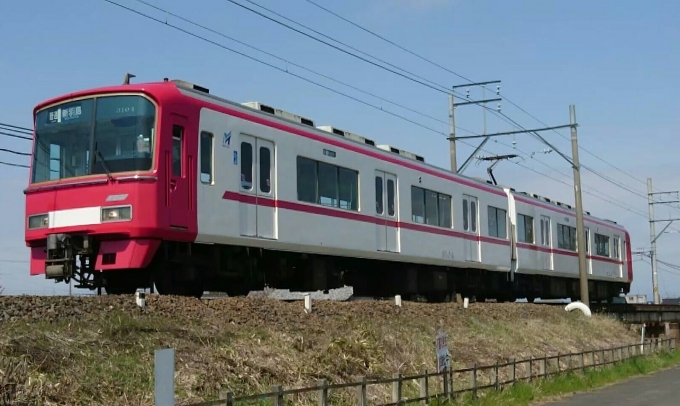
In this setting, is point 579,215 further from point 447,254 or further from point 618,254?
point 618,254

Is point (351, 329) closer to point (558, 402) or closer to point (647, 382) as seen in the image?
point (558, 402)

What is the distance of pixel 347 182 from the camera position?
57.8ft

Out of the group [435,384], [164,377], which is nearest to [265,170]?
[435,384]

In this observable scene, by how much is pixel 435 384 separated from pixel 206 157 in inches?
187

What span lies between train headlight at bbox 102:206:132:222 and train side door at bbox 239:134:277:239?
218cm

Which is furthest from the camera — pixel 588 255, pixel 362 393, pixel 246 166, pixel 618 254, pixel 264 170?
pixel 618 254

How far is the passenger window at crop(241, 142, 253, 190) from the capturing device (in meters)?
14.4

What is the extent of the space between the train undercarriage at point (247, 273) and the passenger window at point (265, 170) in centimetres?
106

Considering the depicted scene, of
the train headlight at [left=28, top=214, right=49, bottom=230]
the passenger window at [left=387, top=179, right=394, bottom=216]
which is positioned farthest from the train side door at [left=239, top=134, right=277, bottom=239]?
the passenger window at [left=387, top=179, right=394, bottom=216]

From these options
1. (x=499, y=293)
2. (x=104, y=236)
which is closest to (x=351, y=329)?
(x=104, y=236)

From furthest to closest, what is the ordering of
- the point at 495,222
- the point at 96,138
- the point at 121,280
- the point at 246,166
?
the point at 495,222
the point at 246,166
the point at 121,280
the point at 96,138

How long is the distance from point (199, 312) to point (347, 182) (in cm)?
666

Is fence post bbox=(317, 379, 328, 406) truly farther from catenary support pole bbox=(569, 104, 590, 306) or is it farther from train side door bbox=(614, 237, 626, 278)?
train side door bbox=(614, 237, 626, 278)

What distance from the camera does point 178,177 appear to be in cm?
1295
